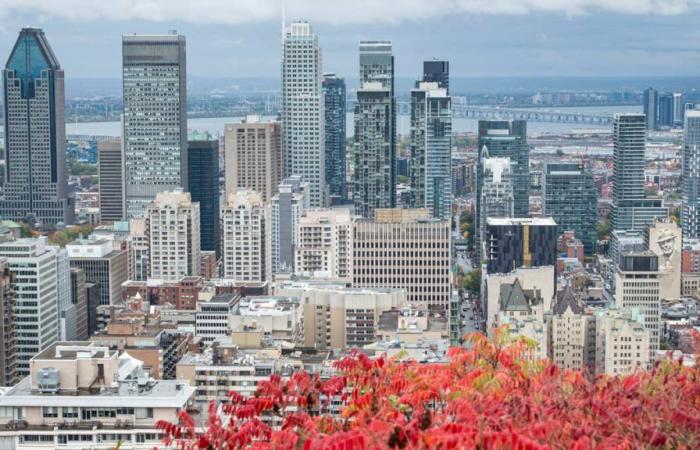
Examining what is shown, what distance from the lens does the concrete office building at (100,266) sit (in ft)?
86.2

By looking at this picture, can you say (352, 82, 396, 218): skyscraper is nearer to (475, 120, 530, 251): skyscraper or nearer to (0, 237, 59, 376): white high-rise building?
(475, 120, 530, 251): skyscraper

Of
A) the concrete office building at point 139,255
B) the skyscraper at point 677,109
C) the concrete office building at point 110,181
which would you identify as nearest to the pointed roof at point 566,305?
the concrete office building at point 139,255

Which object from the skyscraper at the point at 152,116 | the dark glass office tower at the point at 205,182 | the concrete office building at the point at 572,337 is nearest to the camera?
the concrete office building at the point at 572,337

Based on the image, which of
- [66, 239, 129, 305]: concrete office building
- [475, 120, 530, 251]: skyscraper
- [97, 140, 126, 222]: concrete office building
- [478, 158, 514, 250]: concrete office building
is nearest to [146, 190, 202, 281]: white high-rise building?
[66, 239, 129, 305]: concrete office building

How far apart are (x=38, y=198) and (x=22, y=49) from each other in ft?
15.6

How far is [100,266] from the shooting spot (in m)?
26.5

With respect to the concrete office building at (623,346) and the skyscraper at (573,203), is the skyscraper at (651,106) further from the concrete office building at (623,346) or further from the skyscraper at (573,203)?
the concrete office building at (623,346)

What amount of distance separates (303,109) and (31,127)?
869 cm

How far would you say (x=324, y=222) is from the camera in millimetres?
25516

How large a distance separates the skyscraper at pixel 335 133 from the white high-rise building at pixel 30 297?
24911mm

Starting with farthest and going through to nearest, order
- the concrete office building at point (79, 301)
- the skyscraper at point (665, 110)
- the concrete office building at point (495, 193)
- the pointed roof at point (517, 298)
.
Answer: the skyscraper at point (665, 110) → the concrete office building at point (495, 193) → the concrete office building at point (79, 301) → the pointed roof at point (517, 298)

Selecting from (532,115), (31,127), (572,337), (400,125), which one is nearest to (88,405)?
(572,337)

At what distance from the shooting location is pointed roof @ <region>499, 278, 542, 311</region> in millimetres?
21625

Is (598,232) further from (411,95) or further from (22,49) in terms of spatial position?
(22,49)
